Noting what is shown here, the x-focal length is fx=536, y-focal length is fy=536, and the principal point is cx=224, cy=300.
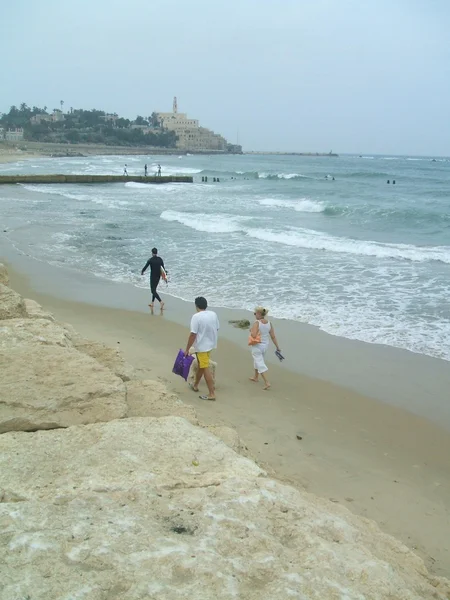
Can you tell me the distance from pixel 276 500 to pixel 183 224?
21.7 metres

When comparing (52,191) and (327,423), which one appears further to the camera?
(52,191)

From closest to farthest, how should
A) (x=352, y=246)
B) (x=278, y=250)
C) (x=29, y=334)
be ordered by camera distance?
(x=29, y=334)
(x=278, y=250)
(x=352, y=246)

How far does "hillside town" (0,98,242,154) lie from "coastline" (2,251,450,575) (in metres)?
143

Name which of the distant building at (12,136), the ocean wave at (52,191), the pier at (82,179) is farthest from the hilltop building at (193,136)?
the ocean wave at (52,191)

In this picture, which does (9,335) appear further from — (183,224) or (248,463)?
(183,224)

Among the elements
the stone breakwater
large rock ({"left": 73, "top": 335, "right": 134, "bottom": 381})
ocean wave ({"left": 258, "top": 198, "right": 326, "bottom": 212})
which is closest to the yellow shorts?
large rock ({"left": 73, "top": 335, "right": 134, "bottom": 381})

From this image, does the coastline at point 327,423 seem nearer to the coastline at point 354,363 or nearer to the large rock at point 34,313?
the coastline at point 354,363

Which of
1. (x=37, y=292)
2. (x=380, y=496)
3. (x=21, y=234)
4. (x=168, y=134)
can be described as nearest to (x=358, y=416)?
(x=380, y=496)

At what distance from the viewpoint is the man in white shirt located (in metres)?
6.93

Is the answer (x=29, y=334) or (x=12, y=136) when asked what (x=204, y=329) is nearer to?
(x=29, y=334)

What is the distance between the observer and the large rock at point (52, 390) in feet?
12.8

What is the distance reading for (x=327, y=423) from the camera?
673 centimetres

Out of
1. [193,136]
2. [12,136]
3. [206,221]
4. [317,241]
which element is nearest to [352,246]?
[317,241]

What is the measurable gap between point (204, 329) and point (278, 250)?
11.6m
